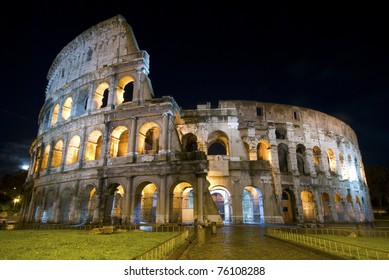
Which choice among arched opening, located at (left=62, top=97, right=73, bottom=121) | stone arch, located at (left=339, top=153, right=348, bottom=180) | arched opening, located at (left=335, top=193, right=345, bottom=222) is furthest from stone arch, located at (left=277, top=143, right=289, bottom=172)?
arched opening, located at (left=62, top=97, right=73, bottom=121)

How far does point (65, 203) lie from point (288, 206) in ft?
71.9

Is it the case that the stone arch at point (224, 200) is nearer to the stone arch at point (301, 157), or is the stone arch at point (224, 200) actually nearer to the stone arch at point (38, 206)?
the stone arch at point (301, 157)

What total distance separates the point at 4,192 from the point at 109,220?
3631 cm

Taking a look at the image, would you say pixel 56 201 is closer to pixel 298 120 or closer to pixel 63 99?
pixel 63 99

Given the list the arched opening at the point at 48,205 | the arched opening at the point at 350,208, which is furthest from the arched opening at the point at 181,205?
the arched opening at the point at 350,208

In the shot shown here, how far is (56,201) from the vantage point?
22.0 metres

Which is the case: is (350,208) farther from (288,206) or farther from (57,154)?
(57,154)

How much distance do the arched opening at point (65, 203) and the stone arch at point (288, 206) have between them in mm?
20560

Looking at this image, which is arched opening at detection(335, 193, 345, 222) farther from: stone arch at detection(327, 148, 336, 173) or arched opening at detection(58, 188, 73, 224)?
arched opening at detection(58, 188, 73, 224)

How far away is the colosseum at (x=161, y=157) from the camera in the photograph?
61.8 feet

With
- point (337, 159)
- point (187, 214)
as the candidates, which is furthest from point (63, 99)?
point (337, 159)

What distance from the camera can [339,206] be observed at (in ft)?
90.1
